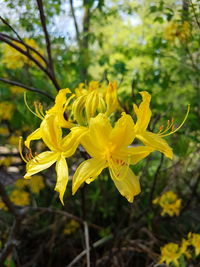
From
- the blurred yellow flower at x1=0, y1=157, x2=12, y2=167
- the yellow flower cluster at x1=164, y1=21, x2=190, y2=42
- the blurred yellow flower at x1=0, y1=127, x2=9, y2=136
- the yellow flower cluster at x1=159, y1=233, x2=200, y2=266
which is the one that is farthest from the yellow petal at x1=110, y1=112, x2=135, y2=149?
the blurred yellow flower at x1=0, y1=127, x2=9, y2=136

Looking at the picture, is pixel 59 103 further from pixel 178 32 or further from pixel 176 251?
pixel 178 32

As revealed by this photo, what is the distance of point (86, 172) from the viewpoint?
0.88 metres

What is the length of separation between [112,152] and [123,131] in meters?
0.09

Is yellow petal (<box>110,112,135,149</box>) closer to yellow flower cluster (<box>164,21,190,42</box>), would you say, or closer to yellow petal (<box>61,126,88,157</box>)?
yellow petal (<box>61,126,88,157</box>)

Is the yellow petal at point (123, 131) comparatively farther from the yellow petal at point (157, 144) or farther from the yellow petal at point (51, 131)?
the yellow petal at point (51, 131)

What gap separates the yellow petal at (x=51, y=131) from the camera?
927 mm

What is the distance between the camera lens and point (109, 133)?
90cm

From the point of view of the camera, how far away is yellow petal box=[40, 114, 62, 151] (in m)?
0.93

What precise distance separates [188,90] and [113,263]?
1623mm

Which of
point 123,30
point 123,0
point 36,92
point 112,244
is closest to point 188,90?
point 123,0

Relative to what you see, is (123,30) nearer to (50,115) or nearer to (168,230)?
(168,230)

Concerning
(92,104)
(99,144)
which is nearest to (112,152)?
(99,144)

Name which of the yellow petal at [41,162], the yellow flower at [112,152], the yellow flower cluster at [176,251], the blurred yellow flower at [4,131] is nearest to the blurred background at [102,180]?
the blurred yellow flower at [4,131]

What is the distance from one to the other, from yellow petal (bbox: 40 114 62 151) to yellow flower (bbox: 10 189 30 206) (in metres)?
1.57
